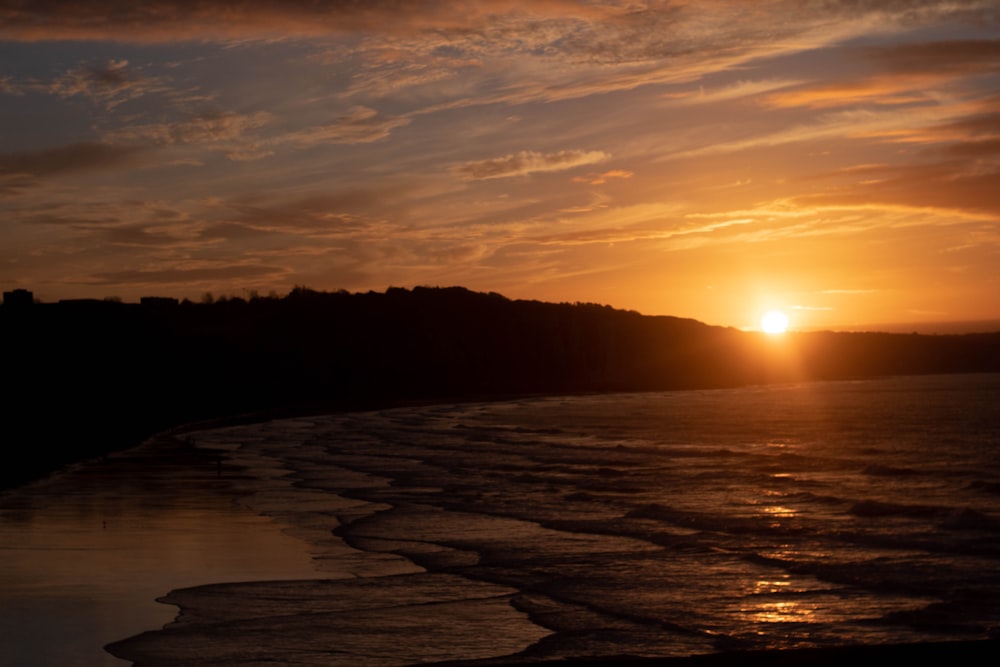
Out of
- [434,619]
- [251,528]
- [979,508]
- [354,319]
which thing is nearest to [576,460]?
[979,508]

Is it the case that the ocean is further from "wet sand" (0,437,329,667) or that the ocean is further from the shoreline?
the shoreline

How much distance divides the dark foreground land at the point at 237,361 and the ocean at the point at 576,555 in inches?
500

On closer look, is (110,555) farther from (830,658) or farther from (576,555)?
(830,658)

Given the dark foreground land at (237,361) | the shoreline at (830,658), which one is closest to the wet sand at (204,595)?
the shoreline at (830,658)

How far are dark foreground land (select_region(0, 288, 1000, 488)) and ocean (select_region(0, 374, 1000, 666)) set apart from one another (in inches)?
500

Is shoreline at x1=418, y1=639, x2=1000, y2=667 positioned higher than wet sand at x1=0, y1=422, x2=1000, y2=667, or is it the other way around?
shoreline at x1=418, y1=639, x2=1000, y2=667

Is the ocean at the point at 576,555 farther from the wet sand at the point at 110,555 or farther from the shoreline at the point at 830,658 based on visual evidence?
the shoreline at the point at 830,658

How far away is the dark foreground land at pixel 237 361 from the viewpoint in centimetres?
7306

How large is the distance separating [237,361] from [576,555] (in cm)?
12182

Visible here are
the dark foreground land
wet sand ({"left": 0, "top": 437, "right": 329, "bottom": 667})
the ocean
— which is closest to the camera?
wet sand ({"left": 0, "top": 437, "right": 329, "bottom": 667})

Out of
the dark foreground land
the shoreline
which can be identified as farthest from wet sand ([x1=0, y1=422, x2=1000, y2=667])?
the dark foreground land

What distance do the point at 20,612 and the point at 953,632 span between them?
1255cm

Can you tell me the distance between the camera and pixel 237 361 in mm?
139625

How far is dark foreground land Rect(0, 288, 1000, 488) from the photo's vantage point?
73062 mm
